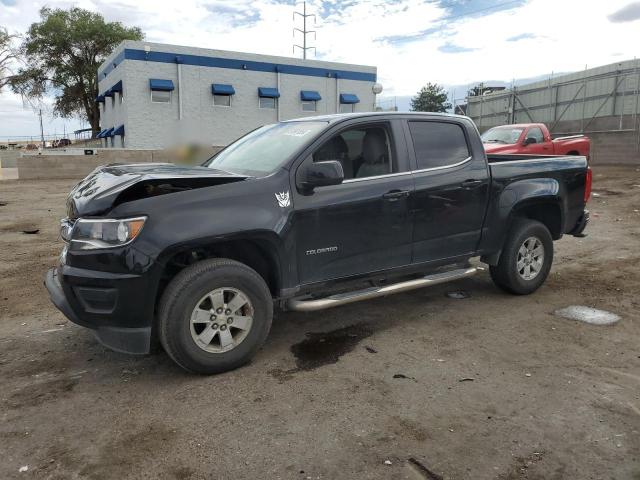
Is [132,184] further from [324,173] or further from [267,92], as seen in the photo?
[267,92]

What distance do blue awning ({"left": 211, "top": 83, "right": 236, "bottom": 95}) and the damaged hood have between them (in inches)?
989

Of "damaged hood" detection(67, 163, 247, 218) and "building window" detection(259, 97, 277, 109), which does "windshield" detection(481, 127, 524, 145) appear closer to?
"damaged hood" detection(67, 163, 247, 218)

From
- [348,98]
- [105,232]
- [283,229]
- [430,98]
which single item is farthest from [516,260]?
[430,98]

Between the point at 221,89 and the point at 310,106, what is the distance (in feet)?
21.0

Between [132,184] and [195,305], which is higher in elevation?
[132,184]

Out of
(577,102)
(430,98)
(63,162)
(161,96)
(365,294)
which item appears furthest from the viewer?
(430,98)

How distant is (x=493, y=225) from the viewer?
16.7 ft

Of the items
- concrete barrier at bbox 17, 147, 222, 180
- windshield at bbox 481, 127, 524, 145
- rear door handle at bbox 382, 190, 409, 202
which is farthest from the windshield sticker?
concrete barrier at bbox 17, 147, 222, 180

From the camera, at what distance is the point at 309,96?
101 feet

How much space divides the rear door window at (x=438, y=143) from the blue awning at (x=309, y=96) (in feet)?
88.5

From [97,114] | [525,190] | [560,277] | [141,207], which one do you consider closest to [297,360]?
[141,207]

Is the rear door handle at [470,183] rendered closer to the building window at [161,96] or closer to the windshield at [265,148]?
the windshield at [265,148]

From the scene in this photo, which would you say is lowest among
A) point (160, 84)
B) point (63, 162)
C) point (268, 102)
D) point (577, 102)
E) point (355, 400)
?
point (355, 400)

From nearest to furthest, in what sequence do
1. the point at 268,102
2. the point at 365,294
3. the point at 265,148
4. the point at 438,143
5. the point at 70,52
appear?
1. the point at 365,294
2. the point at 265,148
3. the point at 438,143
4. the point at 268,102
5. the point at 70,52
